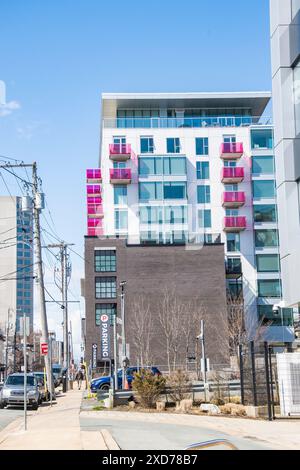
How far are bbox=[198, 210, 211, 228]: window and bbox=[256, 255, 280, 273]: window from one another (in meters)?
6.45

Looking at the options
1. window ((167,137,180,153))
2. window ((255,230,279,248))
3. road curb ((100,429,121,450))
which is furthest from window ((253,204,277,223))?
road curb ((100,429,121,450))

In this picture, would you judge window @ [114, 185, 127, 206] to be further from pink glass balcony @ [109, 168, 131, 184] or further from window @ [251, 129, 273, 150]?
window @ [251, 129, 273, 150]

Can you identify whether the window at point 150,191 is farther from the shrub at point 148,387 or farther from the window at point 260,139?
the shrub at point 148,387

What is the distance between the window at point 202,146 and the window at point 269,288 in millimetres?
15558

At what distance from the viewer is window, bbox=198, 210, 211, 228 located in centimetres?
7738

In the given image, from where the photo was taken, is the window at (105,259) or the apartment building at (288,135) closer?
the apartment building at (288,135)

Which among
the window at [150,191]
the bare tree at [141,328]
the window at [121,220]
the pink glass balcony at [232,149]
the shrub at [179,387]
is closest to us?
the shrub at [179,387]

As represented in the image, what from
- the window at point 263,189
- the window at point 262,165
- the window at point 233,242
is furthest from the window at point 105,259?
the window at point 262,165

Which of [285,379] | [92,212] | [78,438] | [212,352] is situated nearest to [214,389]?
[285,379]

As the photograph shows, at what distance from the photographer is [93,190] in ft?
286

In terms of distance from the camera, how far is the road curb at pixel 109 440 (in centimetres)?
1381

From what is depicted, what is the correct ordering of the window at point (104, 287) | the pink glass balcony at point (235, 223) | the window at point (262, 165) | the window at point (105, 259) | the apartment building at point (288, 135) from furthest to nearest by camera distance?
the window at point (262, 165) < the pink glass balcony at point (235, 223) < the window at point (105, 259) < the window at point (104, 287) < the apartment building at point (288, 135)
